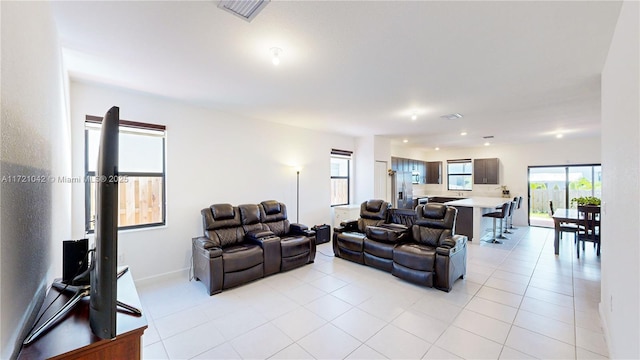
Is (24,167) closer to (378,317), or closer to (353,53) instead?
(353,53)

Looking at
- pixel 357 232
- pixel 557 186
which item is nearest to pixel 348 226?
pixel 357 232

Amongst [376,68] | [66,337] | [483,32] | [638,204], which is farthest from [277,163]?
[638,204]

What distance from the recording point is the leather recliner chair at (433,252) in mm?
3562

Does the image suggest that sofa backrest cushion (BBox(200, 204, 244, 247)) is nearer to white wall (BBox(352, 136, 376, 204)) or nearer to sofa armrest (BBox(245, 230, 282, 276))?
sofa armrest (BBox(245, 230, 282, 276))

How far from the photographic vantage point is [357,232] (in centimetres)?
512

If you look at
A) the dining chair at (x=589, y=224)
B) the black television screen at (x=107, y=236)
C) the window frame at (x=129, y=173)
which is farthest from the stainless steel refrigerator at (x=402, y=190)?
the black television screen at (x=107, y=236)

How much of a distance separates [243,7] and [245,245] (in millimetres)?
3259

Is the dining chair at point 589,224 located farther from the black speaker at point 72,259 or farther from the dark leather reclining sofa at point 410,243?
the black speaker at point 72,259

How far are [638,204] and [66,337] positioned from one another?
2.89m

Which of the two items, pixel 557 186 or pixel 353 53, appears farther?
pixel 557 186

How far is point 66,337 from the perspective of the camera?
1140 millimetres

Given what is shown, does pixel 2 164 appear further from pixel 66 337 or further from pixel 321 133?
pixel 321 133

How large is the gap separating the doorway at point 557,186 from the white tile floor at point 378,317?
4432mm

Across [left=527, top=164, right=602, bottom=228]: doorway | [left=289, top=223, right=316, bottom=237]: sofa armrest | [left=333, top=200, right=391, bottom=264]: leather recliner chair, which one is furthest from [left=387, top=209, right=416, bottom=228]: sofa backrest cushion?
[left=527, top=164, right=602, bottom=228]: doorway
